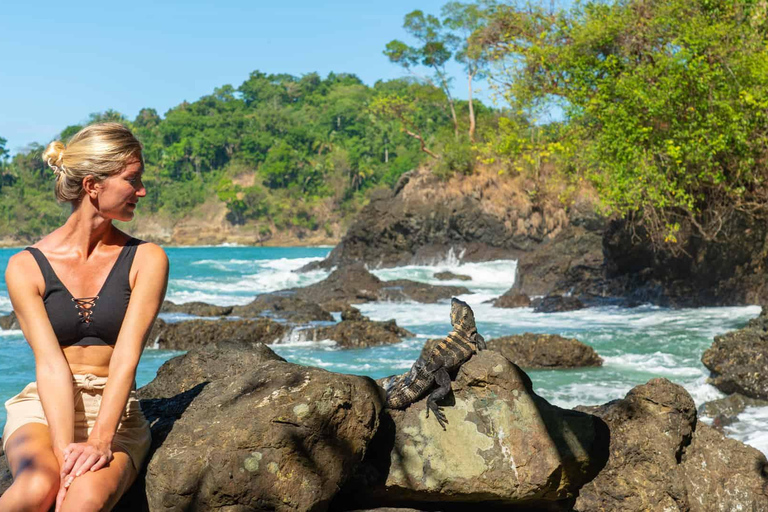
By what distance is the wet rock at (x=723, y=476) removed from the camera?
4109mm

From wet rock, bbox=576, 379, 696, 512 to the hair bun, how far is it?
285cm

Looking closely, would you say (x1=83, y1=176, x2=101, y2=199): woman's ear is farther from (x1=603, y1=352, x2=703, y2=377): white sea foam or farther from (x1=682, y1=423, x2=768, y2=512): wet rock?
(x1=603, y1=352, x2=703, y2=377): white sea foam

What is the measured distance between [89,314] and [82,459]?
59 centimetres

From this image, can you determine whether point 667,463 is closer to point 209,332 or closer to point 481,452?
point 481,452

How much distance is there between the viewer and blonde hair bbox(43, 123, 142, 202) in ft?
10.1

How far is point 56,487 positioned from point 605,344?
480 inches

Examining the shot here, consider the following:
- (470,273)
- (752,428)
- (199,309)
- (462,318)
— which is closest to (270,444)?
(462,318)

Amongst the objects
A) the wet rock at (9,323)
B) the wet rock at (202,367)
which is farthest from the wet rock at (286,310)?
the wet rock at (202,367)

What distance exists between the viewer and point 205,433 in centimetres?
317

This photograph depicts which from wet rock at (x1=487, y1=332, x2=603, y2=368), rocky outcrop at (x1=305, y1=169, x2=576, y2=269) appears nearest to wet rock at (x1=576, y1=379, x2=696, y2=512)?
wet rock at (x1=487, y1=332, x2=603, y2=368)

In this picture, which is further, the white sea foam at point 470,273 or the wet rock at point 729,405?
the white sea foam at point 470,273

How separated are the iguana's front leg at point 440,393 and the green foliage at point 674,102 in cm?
1215

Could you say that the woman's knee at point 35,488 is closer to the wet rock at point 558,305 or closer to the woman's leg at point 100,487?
the woman's leg at point 100,487

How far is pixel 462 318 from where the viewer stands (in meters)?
4.68
